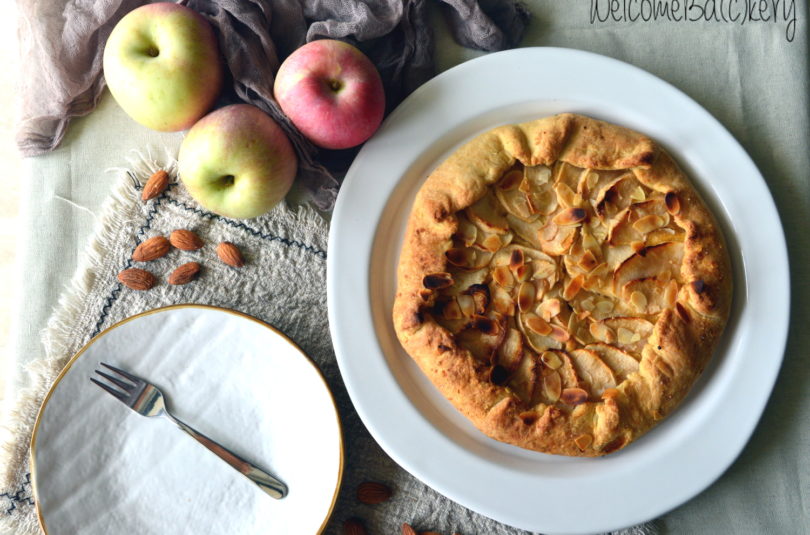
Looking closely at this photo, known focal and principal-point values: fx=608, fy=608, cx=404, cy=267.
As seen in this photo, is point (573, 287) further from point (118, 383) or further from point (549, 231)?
point (118, 383)

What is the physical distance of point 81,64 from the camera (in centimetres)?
182

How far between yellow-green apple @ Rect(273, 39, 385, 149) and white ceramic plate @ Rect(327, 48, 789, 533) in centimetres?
11

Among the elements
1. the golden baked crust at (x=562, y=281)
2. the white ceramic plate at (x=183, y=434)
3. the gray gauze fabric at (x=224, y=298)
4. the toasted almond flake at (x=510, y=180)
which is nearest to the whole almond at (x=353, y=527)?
the gray gauze fabric at (x=224, y=298)

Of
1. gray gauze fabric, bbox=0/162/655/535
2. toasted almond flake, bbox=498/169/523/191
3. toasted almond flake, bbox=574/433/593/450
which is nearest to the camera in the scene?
toasted almond flake, bbox=574/433/593/450

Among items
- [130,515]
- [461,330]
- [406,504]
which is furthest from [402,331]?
[130,515]

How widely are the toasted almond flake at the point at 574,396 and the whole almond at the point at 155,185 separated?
4.24 feet

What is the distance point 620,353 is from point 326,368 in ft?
2.69

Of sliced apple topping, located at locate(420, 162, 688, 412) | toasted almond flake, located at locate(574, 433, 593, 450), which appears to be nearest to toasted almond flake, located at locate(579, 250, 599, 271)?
sliced apple topping, located at locate(420, 162, 688, 412)

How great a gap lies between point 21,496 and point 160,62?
1.29 metres

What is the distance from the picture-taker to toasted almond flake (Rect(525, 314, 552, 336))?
1.61 metres

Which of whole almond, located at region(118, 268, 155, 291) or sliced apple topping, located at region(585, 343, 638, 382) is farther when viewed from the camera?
whole almond, located at region(118, 268, 155, 291)

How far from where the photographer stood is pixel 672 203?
1.58 metres

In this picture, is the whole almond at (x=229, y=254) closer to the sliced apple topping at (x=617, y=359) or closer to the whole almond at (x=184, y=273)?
the whole almond at (x=184, y=273)

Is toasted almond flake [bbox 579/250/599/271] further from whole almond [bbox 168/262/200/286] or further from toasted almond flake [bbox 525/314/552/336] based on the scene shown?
whole almond [bbox 168/262/200/286]
